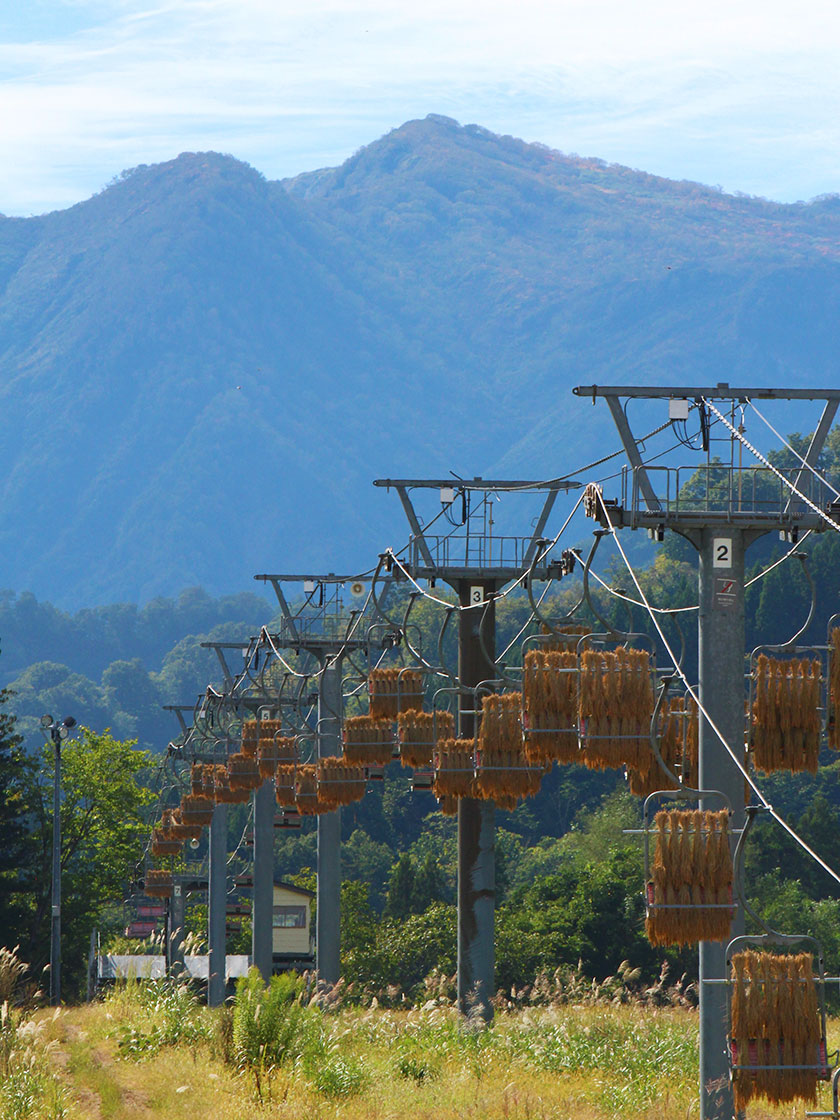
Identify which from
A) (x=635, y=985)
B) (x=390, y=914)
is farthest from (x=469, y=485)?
(x=390, y=914)

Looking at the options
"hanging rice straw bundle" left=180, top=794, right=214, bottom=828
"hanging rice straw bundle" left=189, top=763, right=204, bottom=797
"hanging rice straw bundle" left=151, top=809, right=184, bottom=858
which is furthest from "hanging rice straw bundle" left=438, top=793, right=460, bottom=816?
"hanging rice straw bundle" left=151, top=809, right=184, bottom=858

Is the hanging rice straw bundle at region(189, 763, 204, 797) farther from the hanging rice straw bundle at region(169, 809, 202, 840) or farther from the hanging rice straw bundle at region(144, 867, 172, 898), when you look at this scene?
the hanging rice straw bundle at region(144, 867, 172, 898)

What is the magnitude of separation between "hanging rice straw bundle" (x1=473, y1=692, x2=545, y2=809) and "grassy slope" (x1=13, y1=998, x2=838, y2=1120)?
3.25 meters

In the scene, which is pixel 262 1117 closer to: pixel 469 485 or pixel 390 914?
pixel 469 485

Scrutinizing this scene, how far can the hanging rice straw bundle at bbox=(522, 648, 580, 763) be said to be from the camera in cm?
1678

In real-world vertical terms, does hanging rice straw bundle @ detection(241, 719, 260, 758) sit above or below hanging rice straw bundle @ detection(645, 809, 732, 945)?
above

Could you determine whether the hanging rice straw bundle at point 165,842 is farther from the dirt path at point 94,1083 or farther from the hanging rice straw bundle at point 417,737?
the hanging rice straw bundle at point 417,737

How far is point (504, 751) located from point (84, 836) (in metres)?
54.7

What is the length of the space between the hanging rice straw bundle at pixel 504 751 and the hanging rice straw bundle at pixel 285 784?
41.8ft

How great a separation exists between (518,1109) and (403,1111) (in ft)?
4.14

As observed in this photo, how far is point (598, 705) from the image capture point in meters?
15.0

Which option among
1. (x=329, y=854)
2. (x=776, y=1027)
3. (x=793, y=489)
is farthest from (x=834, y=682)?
(x=329, y=854)

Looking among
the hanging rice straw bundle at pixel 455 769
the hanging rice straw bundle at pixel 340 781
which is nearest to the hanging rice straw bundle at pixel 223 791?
the hanging rice straw bundle at pixel 340 781

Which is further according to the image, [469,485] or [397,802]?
[397,802]
